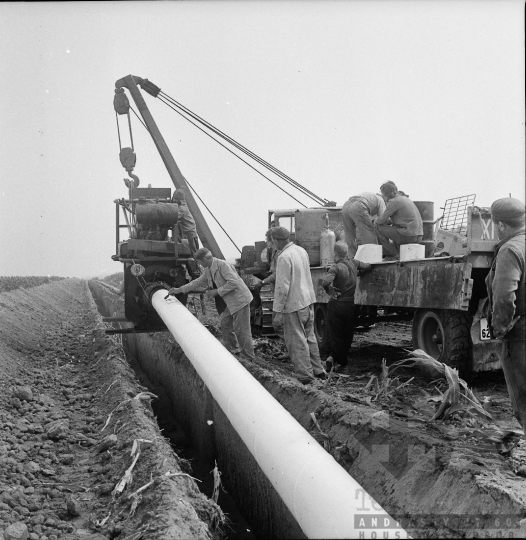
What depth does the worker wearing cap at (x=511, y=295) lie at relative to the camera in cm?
306

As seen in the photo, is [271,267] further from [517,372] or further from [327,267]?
[517,372]

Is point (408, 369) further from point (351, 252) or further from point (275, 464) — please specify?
point (275, 464)

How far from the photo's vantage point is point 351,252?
8.51 metres

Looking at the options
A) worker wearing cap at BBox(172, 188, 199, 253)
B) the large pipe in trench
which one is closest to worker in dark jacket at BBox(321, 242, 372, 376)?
worker wearing cap at BBox(172, 188, 199, 253)

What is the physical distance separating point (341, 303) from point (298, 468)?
15.1 ft

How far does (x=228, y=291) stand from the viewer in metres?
6.83

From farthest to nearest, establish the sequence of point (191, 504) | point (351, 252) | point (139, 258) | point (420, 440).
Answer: point (351, 252) → point (139, 258) → point (420, 440) → point (191, 504)

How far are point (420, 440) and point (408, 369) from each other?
354 cm

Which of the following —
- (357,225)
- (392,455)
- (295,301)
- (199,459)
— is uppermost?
(357,225)

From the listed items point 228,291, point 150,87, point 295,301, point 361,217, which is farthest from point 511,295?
point 150,87

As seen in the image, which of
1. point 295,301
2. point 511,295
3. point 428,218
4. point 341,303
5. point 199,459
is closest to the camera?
point 511,295

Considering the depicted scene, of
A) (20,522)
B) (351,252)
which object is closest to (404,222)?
(351,252)

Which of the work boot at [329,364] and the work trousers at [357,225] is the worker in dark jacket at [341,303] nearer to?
the work boot at [329,364]

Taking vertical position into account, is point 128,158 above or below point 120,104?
below
